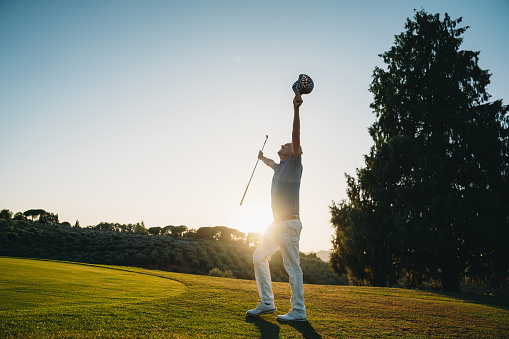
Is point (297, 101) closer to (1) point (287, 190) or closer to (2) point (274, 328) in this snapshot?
(1) point (287, 190)

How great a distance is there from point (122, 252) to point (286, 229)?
23.4 metres

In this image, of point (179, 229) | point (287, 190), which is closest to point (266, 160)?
point (287, 190)

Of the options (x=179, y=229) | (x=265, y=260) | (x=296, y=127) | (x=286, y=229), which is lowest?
(x=179, y=229)

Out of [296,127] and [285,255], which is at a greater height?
[296,127]

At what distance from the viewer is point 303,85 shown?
5.00m

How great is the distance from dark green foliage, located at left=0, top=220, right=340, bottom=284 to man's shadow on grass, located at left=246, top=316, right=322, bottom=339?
2107 cm

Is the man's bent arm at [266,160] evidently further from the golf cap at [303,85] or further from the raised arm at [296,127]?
the golf cap at [303,85]

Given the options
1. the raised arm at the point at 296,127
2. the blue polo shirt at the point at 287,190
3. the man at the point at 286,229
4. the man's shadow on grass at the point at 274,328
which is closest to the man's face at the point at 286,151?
the man at the point at 286,229

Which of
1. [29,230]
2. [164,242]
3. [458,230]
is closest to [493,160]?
[458,230]

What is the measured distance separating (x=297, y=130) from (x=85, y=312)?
12.5 ft

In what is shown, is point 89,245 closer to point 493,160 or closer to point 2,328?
point 2,328

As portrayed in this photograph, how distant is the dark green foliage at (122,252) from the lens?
74.7ft

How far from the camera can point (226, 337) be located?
3209 millimetres

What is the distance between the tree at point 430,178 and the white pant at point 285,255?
1127 cm
